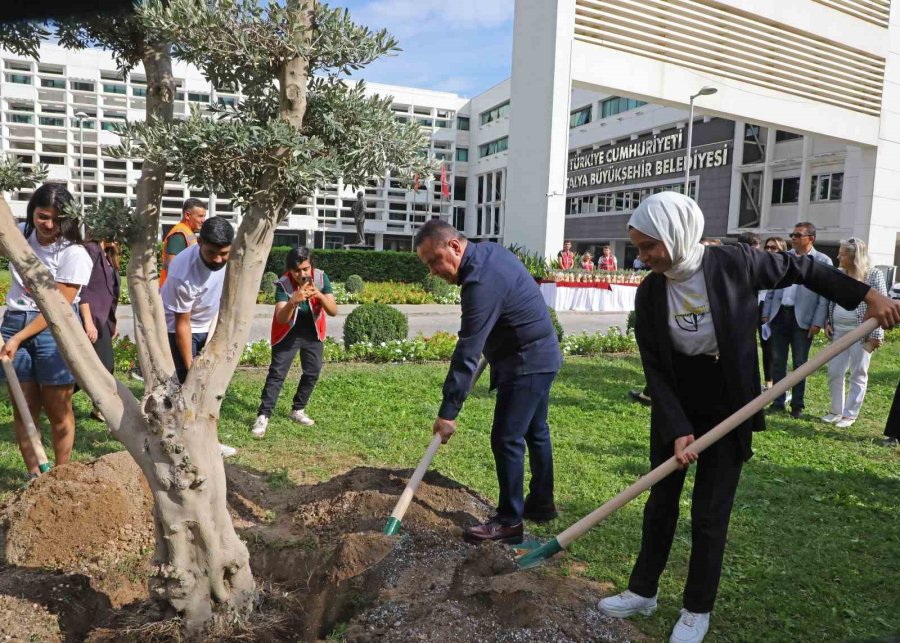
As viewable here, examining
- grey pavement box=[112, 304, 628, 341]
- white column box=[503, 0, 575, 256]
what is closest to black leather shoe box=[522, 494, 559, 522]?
grey pavement box=[112, 304, 628, 341]

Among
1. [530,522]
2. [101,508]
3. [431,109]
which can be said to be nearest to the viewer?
[101,508]

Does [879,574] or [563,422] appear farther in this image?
[563,422]

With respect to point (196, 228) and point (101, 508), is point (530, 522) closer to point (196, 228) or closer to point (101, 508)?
point (101, 508)

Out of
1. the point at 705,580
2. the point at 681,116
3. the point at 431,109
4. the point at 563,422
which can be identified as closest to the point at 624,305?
the point at 563,422

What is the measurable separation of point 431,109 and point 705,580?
62306 millimetres

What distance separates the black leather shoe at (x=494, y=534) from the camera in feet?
11.7

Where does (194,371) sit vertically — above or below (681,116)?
below

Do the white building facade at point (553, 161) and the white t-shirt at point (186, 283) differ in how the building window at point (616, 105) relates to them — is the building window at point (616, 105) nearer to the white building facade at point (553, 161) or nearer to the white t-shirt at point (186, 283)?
the white building facade at point (553, 161)

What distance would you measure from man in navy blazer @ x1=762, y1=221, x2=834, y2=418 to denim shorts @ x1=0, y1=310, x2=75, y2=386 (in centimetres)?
614

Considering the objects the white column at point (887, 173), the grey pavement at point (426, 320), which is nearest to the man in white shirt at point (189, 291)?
the grey pavement at point (426, 320)

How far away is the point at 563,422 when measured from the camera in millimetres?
6379

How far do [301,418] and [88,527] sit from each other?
8.64ft

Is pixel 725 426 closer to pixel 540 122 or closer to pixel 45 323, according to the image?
pixel 45 323

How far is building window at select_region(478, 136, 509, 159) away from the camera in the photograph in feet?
189
